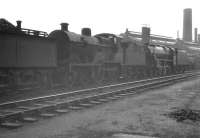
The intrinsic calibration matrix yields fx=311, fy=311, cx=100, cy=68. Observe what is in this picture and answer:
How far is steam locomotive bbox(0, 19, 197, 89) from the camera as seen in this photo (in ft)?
40.3

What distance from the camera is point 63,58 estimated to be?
54.0 ft

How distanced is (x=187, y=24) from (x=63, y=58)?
81668 mm

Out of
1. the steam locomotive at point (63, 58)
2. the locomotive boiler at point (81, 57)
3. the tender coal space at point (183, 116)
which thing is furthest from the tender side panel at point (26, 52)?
the tender coal space at point (183, 116)

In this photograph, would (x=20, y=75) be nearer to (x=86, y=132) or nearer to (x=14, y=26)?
(x=14, y=26)

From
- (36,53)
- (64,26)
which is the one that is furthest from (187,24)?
(36,53)

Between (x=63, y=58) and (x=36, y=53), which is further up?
(x=36, y=53)

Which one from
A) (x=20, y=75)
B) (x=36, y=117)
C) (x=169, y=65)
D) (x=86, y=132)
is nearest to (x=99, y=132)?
(x=86, y=132)

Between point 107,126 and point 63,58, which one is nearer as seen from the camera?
point 107,126

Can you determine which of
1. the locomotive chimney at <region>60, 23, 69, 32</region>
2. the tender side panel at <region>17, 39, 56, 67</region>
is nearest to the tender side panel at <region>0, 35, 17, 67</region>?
the tender side panel at <region>17, 39, 56, 67</region>

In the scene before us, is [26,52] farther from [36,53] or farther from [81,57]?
[81,57]

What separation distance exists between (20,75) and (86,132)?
23.6 ft

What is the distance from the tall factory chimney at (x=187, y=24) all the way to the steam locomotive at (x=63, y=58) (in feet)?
225

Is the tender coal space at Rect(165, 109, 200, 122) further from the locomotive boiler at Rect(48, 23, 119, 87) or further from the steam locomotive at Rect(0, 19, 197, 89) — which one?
the locomotive boiler at Rect(48, 23, 119, 87)

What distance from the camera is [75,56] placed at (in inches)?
663
